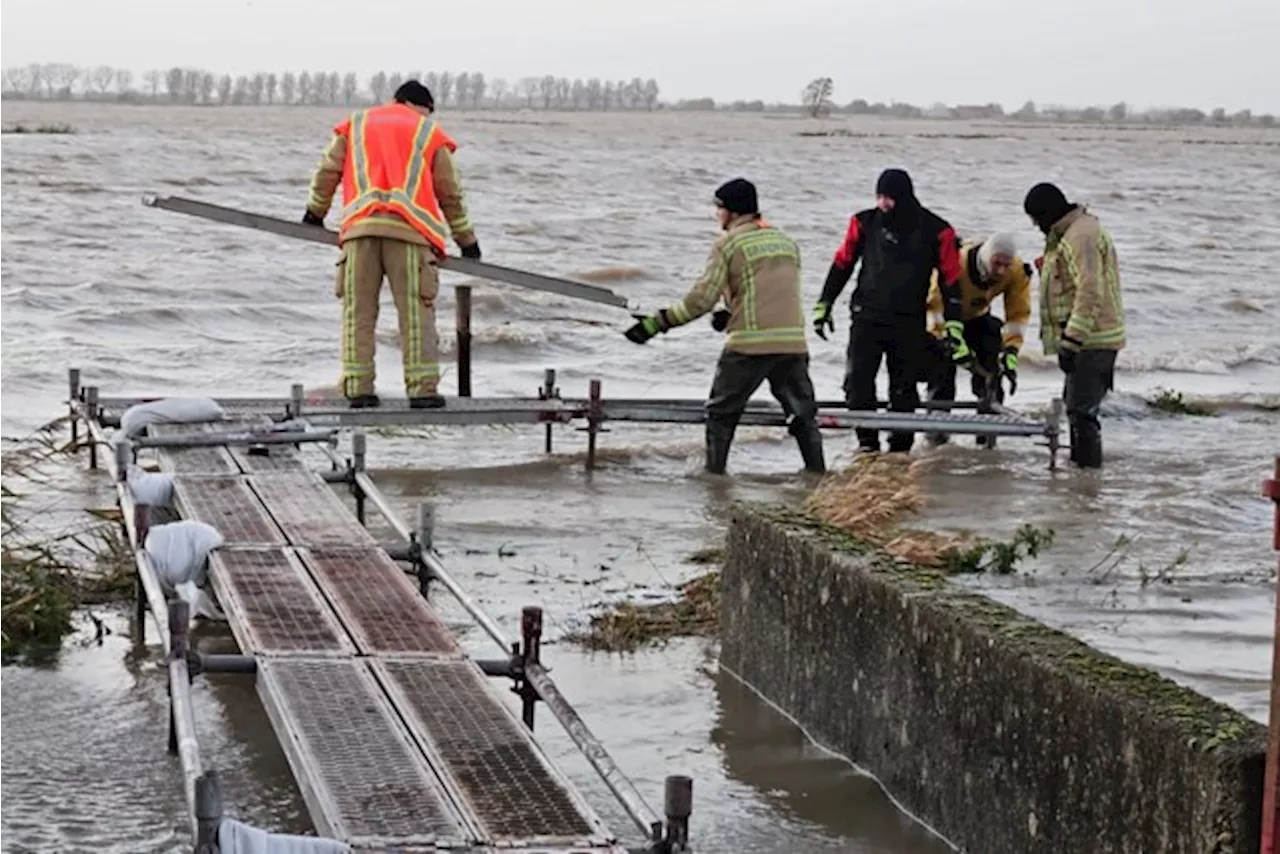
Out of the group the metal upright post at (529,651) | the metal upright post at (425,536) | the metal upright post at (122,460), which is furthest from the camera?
the metal upright post at (122,460)

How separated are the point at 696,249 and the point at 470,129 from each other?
76.4m

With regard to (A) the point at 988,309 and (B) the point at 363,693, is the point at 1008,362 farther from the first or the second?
(B) the point at 363,693

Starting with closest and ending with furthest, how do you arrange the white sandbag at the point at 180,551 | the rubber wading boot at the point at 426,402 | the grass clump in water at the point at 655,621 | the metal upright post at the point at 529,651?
the metal upright post at the point at 529,651
the white sandbag at the point at 180,551
the grass clump in water at the point at 655,621
the rubber wading boot at the point at 426,402

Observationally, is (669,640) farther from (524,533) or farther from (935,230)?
(935,230)

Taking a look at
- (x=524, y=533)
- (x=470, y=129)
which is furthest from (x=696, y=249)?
(x=470, y=129)

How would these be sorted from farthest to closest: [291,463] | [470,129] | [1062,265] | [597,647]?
[470,129] → [1062,265] → [291,463] → [597,647]

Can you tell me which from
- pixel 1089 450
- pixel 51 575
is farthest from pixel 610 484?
pixel 51 575

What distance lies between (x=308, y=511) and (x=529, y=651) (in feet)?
7.77

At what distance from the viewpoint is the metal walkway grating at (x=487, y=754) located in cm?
520

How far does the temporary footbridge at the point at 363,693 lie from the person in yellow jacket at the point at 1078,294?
508 cm

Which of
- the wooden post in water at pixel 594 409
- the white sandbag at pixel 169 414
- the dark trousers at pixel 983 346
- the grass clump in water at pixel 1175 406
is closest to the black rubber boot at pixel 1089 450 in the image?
the dark trousers at pixel 983 346

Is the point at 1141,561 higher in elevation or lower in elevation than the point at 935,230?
lower

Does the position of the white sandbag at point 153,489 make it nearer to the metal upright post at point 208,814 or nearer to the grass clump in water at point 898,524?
the grass clump in water at point 898,524

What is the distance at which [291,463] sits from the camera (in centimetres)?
966
